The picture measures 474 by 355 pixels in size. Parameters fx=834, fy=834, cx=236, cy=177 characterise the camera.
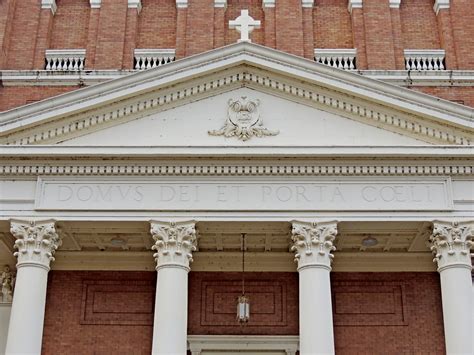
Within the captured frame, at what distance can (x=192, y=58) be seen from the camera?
19.4 m

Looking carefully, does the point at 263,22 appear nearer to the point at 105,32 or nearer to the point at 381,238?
the point at 105,32

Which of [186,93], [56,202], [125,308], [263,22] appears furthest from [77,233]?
[263,22]

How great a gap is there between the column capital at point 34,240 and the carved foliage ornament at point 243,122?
14.3 feet

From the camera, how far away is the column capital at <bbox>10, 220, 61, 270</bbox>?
18.4 metres

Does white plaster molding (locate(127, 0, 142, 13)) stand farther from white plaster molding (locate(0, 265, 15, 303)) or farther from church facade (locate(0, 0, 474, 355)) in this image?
Answer: white plaster molding (locate(0, 265, 15, 303))

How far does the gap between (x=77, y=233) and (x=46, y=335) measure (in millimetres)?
3095

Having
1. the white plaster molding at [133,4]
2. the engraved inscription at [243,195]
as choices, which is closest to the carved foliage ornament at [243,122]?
the engraved inscription at [243,195]

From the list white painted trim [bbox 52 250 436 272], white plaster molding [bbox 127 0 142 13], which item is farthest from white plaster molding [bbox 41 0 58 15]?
white painted trim [bbox 52 250 436 272]

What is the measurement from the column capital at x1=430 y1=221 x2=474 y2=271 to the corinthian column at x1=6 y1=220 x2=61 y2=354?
28.2 ft

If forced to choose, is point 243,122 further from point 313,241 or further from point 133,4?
point 133,4

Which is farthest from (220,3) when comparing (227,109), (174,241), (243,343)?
(243,343)

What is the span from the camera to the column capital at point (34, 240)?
18.4 meters

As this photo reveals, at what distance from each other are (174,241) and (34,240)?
10.2ft

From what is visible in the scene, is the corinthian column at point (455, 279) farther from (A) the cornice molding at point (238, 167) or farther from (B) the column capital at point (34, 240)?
(B) the column capital at point (34, 240)
